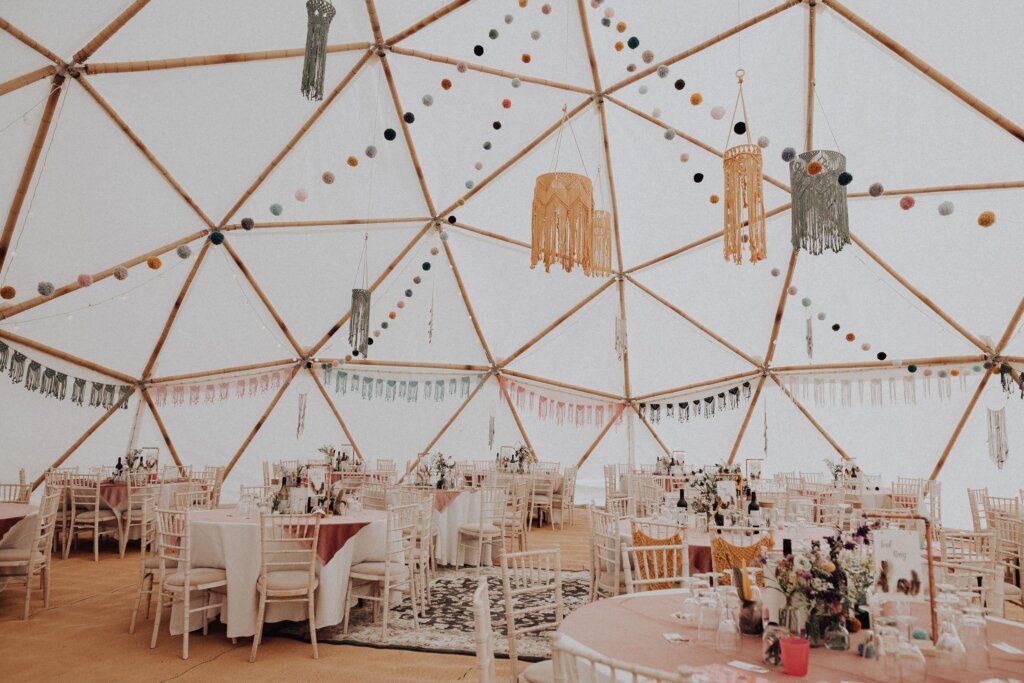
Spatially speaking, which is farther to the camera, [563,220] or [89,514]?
[89,514]

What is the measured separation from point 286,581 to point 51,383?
7.02 m

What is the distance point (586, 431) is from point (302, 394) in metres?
5.88

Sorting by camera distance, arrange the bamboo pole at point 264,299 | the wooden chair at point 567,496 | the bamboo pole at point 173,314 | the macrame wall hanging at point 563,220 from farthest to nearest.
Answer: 1. the wooden chair at point 567,496
2. the bamboo pole at point 264,299
3. the bamboo pole at point 173,314
4. the macrame wall hanging at point 563,220

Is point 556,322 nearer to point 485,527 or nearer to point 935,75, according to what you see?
point 485,527

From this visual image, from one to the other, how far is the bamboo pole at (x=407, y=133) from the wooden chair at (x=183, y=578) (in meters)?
5.99

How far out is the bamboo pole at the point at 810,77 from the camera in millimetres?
7535

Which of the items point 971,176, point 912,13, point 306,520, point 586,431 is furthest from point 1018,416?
point 306,520

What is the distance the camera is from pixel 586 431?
13555 mm

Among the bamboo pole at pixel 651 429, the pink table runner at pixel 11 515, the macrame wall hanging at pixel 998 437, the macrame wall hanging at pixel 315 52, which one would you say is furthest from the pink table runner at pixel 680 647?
the bamboo pole at pixel 651 429

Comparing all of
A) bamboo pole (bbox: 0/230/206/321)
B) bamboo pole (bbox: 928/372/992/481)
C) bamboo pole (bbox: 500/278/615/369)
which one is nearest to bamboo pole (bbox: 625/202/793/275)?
bamboo pole (bbox: 500/278/615/369)

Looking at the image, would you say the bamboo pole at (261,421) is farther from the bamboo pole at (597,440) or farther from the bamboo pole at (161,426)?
the bamboo pole at (597,440)

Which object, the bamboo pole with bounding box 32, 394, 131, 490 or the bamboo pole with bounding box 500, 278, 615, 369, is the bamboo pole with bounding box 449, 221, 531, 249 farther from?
the bamboo pole with bounding box 32, 394, 131, 490

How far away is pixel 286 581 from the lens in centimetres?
477

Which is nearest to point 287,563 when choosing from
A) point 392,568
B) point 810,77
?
point 392,568
